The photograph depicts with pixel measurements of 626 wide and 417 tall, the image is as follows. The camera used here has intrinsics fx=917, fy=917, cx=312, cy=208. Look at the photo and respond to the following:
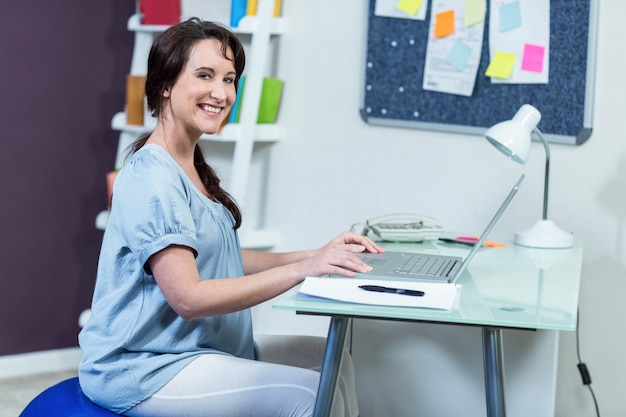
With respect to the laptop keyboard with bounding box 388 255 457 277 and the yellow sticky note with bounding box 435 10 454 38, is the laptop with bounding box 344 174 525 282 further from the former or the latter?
the yellow sticky note with bounding box 435 10 454 38

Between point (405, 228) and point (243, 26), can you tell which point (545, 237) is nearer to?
point (405, 228)

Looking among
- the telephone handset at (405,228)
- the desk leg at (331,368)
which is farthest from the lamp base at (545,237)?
the desk leg at (331,368)

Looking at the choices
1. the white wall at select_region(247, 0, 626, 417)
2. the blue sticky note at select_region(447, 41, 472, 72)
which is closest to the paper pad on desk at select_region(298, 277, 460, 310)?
the white wall at select_region(247, 0, 626, 417)

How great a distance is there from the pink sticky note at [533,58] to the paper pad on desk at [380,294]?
1106 millimetres

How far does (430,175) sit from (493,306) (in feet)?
3.90

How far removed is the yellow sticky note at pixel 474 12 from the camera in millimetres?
2527

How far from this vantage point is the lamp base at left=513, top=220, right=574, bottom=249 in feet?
7.36

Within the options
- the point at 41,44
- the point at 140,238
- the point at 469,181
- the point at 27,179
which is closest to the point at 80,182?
the point at 27,179

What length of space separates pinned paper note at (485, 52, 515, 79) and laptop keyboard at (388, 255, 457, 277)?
2.70 ft

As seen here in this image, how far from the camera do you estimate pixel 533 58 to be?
2.47m

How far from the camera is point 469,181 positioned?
262 cm

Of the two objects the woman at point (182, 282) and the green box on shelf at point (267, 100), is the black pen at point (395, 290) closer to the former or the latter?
the woman at point (182, 282)

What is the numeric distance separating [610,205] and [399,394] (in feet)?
2.57

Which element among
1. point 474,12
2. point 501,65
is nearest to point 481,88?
point 501,65
